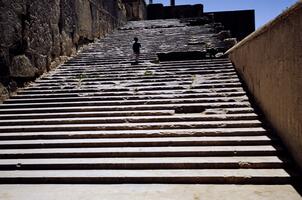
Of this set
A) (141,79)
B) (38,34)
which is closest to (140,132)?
(141,79)

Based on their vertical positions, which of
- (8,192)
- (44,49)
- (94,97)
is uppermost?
(44,49)

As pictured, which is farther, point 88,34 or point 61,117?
point 88,34

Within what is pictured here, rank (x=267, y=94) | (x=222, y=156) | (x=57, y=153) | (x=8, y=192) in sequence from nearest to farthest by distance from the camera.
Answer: (x=8, y=192), (x=222, y=156), (x=57, y=153), (x=267, y=94)

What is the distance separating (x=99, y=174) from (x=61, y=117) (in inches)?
83.4

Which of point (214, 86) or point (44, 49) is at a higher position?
point (44, 49)

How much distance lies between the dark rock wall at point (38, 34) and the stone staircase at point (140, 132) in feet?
1.45

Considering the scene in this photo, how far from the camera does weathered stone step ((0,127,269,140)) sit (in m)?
4.83

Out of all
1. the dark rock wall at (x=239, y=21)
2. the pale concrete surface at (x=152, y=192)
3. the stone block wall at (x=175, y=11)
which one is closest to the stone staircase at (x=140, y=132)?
the pale concrete surface at (x=152, y=192)

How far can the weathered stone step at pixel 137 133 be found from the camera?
483 centimetres

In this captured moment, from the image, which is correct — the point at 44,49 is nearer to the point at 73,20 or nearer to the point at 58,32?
the point at 58,32

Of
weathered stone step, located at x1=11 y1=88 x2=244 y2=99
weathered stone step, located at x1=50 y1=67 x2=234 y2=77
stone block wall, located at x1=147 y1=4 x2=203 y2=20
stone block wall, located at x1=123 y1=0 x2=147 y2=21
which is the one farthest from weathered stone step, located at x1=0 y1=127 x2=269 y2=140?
stone block wall, located at x1=147 y1=4 x2=203 y2=20

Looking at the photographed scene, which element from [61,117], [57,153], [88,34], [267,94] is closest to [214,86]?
[267,94]

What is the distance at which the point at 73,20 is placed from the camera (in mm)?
10672

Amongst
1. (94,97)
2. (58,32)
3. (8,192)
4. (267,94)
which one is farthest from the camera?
(58,32)
